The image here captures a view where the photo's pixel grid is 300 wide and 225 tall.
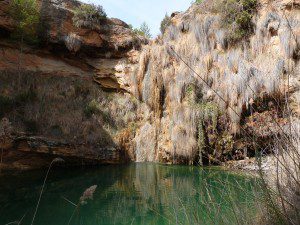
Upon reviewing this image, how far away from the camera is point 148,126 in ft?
50.6

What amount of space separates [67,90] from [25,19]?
4194 millimetres

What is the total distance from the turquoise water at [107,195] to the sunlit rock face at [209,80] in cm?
256

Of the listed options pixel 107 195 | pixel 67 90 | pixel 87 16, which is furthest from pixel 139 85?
pixel 107 195

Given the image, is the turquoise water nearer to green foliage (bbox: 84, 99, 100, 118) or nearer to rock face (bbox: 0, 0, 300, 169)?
rock face (bbox: 0, 0, 300, 169)

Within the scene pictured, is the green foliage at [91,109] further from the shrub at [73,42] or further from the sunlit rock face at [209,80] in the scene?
the shrub at [73,42]

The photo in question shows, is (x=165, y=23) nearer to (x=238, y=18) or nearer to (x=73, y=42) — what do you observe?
(x=238, y=18)

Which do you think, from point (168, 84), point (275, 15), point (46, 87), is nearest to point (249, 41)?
point (275, 15)

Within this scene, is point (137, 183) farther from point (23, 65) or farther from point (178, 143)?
point (23, 65)

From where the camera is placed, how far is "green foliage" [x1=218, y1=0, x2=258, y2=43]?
46.2 feet

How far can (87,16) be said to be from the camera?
1720 centimetres

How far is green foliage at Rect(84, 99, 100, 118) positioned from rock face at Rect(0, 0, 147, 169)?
0.07 feet

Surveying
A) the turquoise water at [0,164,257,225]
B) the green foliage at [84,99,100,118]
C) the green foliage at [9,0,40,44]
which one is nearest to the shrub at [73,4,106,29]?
the green foliage at [9,0,40,44]

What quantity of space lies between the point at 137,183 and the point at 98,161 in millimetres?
4455

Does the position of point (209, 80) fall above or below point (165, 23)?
below
